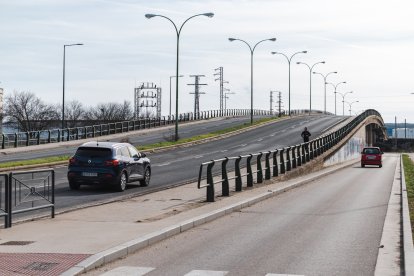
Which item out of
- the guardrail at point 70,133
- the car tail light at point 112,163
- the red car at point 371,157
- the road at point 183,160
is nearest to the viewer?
the road at point 183,160

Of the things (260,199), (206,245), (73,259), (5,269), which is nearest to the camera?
(5,269)

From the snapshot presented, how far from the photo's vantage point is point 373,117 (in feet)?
354

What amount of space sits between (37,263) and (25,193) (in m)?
4.16

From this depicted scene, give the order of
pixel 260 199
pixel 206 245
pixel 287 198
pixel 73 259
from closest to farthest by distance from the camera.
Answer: pixel 73 259, pixel 206 245, pixel 260 199, pixel 287 198

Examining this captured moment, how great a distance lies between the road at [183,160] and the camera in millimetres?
20219

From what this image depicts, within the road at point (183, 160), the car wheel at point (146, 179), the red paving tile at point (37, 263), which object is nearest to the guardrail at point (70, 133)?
the road at point (183, 160)

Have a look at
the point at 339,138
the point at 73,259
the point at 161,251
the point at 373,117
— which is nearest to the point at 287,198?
the point at 161,251

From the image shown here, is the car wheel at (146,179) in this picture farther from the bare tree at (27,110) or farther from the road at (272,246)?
the bare tree at (27,110)

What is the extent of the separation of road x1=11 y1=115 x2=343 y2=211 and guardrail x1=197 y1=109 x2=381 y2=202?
6.45 ft

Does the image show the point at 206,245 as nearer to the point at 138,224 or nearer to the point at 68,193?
the point at 138,224

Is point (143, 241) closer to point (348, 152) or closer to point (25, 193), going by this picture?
point (25, 193)

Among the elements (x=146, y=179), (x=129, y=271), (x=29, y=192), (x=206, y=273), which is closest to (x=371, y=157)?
(x=146, y=179)

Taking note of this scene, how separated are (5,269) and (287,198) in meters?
13.8

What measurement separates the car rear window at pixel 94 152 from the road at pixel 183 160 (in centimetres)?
117
